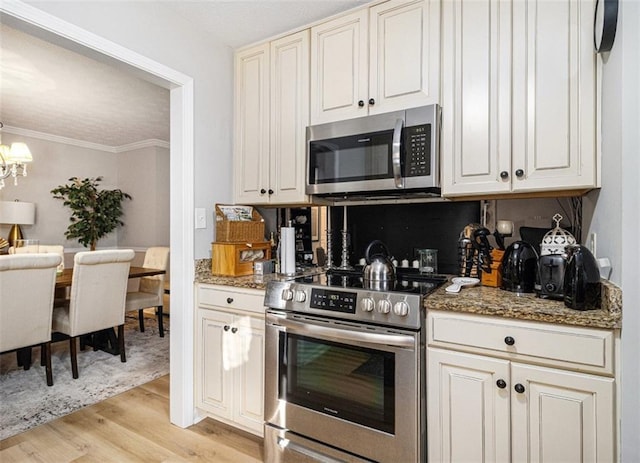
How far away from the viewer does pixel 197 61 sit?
2283 mm

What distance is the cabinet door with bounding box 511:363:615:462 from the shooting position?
1.23 m

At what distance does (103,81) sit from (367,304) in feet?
10.8

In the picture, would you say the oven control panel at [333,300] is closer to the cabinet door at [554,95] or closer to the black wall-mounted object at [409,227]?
the black wall-mounted object at [409,227]

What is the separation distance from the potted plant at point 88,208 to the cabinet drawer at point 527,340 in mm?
5449

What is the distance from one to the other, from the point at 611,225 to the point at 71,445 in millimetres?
2842

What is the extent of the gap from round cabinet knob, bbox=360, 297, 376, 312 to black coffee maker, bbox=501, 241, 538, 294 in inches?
25.1

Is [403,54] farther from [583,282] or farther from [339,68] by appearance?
[583,282]

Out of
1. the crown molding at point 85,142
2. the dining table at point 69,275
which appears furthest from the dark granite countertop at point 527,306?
Answer: the crown molding at point 85,142

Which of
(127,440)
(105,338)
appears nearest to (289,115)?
(127,440)

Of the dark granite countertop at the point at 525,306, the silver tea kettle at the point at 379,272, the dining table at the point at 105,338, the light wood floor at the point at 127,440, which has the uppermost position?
the silver tea kettle at the point at 379,272

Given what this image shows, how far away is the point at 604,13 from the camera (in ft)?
4.22

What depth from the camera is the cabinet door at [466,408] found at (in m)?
1.39

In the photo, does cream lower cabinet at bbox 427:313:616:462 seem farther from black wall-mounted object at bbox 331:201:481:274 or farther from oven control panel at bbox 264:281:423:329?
black wall-mounted object at bbox 331:201:481:274

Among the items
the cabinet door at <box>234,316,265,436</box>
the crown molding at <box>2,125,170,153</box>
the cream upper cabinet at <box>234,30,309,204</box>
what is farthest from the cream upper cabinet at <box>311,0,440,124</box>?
the crown molding at <box>2,125,170,153</box>
